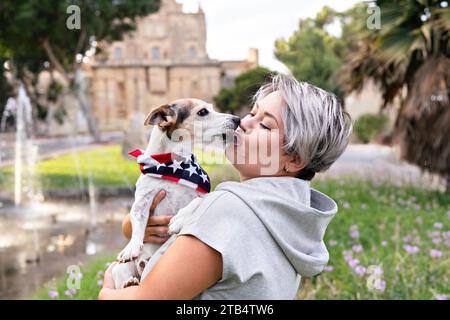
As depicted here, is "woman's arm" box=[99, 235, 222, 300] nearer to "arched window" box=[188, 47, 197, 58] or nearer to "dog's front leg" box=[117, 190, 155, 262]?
"dog's front leg" box=[117, 190, 155, 262]

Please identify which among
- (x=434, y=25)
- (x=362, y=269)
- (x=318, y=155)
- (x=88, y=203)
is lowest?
(x=88, y=203)

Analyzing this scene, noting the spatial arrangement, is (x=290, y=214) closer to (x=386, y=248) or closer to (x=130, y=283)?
(x=130, y=283)

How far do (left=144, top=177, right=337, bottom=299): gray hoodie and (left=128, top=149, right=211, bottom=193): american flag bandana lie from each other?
18 cm

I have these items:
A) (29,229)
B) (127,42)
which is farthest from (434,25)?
(127,42)

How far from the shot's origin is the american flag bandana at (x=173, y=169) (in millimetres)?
1649

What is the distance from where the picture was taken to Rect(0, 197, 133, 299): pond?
5348 millimetres

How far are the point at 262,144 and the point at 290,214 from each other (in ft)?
0.72

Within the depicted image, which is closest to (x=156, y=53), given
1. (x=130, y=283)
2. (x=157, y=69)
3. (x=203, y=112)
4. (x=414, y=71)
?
(x=157, y=69)

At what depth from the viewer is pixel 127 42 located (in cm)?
3588

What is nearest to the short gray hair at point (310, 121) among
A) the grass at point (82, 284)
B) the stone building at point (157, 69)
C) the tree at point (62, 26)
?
the grass at point (82, 284)

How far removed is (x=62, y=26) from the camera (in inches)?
771

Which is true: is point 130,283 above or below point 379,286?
above
